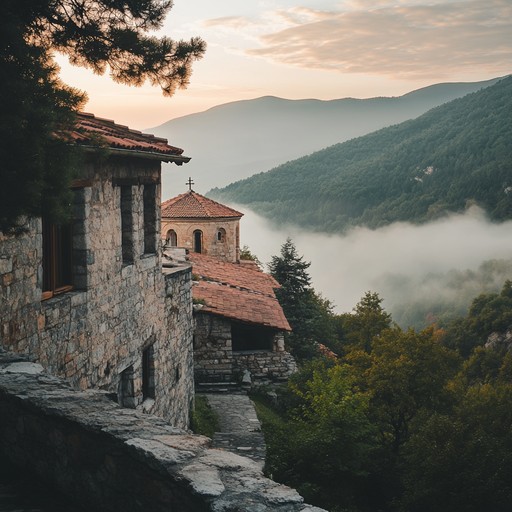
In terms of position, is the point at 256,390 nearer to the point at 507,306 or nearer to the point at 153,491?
the point at 153,491

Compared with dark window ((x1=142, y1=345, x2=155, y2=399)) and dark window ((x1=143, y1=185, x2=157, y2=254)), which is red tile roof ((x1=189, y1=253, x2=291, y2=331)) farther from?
dark window ((x1=143, y1=185, x2=157, y2=254))

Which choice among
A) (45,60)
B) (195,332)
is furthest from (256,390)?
(45,60)

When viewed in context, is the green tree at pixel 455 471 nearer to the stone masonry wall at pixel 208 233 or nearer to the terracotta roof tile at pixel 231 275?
the terracotta roof tile at pixel 231 275

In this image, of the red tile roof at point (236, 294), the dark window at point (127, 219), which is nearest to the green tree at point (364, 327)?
the red tile roof at point (236, 294)

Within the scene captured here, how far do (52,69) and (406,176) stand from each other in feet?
482

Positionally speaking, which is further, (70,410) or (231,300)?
(231,300)

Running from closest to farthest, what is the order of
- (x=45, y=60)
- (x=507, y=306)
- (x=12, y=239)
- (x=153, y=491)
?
(x=153, y=491) → (x=45, y=60) → (x=12, y=239) → (x=507, y=306)

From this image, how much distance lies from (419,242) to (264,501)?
15092cm

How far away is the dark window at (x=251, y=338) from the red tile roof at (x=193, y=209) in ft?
49.2

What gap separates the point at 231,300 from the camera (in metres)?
19.2

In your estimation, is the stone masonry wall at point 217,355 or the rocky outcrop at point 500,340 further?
the rocky outcrop at point 500,340

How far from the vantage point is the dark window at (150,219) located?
33.4 ft

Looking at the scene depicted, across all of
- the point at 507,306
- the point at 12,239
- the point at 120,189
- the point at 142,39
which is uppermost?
the point at 142,39

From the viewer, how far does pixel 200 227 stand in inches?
1310
